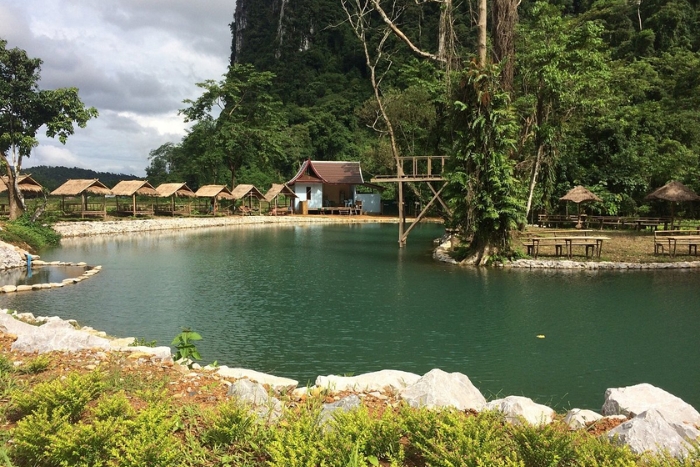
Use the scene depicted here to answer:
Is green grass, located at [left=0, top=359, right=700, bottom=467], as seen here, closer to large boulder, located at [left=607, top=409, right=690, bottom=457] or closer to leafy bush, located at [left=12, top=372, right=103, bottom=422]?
leafy bush, located at [left=12, top=372, right=103, bottom=422]

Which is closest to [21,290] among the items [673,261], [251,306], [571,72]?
[251,306]

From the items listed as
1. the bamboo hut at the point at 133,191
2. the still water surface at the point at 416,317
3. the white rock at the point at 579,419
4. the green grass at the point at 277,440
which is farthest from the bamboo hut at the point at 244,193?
the white rock at the point at 579,419

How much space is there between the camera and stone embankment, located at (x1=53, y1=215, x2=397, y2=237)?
26.2 meters

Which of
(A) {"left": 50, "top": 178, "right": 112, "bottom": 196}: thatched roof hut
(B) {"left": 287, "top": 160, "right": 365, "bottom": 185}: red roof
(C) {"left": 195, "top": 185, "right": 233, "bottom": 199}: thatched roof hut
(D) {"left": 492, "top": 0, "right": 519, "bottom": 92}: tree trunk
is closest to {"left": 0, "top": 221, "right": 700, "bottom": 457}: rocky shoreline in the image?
(D) {"left": 492, "top": 0, "right": 519, "bottom": 92}: tree trunk

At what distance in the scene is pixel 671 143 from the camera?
26.3m

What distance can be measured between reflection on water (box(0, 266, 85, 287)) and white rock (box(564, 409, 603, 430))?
12686 mm

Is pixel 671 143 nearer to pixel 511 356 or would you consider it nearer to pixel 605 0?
pixel 605 0

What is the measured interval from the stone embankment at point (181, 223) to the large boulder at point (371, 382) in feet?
77.9

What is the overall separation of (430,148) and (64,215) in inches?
880

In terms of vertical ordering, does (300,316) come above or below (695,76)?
below

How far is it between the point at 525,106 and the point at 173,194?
23468 mm

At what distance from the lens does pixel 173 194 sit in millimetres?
34625

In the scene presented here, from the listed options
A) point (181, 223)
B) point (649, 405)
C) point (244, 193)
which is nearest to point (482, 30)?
point (649, 405)

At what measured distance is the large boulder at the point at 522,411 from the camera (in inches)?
158
